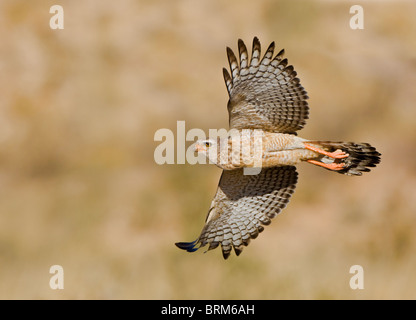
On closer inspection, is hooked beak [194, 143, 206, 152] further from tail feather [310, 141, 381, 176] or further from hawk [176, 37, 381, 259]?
tail feather [310, 141, 381, 176]

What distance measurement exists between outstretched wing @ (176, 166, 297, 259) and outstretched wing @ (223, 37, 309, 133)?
2.21ft

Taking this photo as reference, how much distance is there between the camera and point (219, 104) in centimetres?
1412

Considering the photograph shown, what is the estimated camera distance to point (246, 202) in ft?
23.6

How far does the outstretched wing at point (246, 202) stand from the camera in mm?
7051

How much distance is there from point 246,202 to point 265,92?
127 cm

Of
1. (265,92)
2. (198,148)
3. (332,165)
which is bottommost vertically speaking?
(332,165)

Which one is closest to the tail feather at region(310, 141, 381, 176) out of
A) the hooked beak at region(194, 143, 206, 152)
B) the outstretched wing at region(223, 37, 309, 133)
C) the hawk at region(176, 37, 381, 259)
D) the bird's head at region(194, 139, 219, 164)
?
the hawk at region(176, 37, 381, 259)

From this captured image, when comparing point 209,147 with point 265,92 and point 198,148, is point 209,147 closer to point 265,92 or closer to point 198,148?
point 198,148

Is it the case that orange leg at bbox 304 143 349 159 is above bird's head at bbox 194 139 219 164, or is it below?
below

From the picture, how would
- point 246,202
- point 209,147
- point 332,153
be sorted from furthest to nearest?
point 246,202 < point 332,153 < point 209,147

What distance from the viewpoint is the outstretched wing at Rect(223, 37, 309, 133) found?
6.61 meters

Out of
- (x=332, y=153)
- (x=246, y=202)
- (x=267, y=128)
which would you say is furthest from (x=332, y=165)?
(x=246, y=202)

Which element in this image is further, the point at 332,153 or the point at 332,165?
the point at 332,165

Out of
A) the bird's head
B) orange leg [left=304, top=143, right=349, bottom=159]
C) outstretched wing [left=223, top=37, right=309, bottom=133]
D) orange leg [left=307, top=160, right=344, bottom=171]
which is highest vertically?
outstretched wing [left=223, top=37, right=309, bottom=133]
